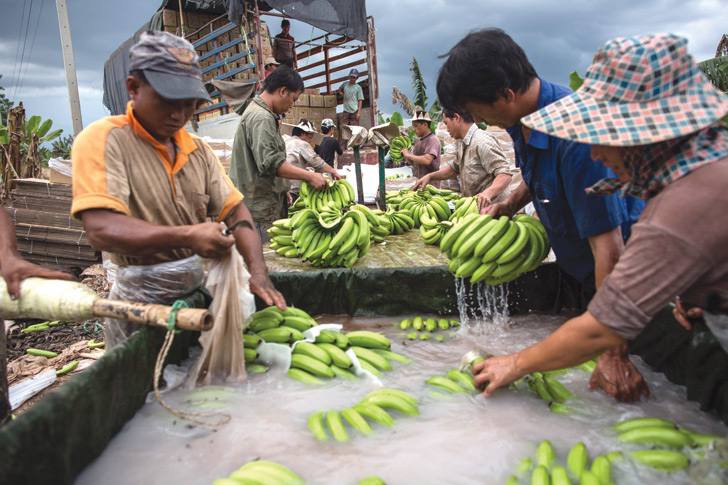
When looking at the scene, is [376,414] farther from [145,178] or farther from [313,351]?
[145,178]

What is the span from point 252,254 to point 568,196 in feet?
5.17

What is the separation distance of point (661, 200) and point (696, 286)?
338 millimetres

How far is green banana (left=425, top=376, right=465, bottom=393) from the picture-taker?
2.28 m

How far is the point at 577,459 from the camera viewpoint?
1.74 meters

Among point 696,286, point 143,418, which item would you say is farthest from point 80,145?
point 696,286

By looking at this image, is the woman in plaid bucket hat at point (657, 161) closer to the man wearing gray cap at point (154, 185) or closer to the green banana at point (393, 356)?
the green banana at point (393, 356)

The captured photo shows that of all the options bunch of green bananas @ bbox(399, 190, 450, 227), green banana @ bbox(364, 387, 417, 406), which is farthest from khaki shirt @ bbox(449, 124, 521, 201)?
green banana @ bbox(364, 387, 417, 406)

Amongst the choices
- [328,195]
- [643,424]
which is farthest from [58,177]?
[643,424]

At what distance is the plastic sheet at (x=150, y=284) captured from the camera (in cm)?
229

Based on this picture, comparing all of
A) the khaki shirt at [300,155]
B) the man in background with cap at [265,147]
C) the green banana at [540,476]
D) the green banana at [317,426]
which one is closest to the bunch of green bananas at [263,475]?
the green banana at [317,426]

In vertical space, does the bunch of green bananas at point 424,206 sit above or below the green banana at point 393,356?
above

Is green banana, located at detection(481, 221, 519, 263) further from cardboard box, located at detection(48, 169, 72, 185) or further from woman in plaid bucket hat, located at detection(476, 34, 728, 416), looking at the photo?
cardboard box, located at detection(48, 169, 72, 185)

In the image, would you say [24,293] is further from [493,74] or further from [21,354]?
[21,354]

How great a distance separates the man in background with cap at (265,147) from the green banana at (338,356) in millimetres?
Answer: 2397
